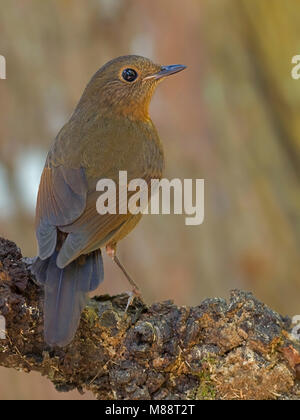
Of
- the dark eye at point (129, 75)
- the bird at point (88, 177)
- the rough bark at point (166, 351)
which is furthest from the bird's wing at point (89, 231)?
the dark eye at point (129, 75)

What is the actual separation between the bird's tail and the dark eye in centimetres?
157

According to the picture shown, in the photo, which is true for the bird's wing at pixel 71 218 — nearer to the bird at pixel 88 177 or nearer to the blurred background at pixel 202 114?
the bird at pixel 88 177

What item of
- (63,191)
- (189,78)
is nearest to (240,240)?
(189,78)

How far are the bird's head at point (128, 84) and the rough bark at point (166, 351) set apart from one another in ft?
5.24

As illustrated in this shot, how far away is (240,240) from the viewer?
687 centimetres

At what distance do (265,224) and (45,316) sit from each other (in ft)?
12.1

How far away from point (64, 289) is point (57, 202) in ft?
2.03

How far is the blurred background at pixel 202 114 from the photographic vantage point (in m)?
6.91

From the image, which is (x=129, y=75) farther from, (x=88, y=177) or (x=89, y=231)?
(x=89, y=231)

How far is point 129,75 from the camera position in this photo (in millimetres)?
5043

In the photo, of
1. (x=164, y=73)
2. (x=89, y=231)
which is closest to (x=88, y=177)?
(x=89, y=231)

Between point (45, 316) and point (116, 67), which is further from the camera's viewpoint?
point (116, 67)
